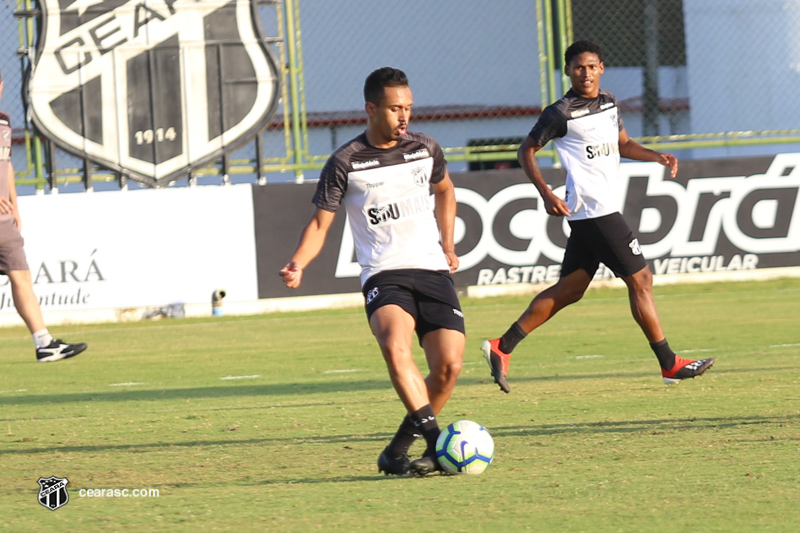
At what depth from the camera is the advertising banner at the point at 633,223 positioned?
16.7 metres

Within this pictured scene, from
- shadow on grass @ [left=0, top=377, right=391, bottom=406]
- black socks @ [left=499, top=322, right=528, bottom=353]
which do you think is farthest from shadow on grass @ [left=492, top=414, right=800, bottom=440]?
shadow on grass @ [left=0, top=377, right=391, bottom=406]

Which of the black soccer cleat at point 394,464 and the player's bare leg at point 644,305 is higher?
the player's bare leg at point 644,305

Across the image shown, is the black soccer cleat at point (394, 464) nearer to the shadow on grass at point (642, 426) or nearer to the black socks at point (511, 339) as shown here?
the shadow on grass at point (642, 426)

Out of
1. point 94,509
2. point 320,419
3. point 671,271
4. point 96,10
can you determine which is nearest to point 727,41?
point 671,271

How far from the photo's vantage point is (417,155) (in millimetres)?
5875

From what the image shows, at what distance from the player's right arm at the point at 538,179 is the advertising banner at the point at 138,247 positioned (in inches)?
328

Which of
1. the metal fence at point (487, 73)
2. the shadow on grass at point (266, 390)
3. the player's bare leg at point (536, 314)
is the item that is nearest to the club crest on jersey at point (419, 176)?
the player's bare leg at point (536, 314)

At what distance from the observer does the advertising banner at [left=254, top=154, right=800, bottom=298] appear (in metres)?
16.7

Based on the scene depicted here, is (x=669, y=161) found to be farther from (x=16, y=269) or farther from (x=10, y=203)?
(x=16, y=269)

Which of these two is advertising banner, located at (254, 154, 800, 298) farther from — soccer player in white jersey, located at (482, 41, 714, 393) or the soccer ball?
the soccer ball

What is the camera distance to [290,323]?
49.6 ft

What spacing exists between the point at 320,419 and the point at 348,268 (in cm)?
944

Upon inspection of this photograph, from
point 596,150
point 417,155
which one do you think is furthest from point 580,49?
point 417,155

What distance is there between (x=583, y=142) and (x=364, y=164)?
3138 mm
